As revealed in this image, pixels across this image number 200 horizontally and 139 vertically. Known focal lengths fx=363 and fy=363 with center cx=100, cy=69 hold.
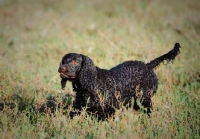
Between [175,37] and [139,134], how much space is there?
20.6ft

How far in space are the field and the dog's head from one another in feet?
1.24

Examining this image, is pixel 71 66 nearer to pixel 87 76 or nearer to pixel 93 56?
pixel 87 76

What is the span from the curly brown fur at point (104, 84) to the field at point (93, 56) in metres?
0.19

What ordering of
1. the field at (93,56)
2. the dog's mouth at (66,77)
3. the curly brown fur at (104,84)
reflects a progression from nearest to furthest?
1. the field at (93,56)
2. the dog's mouth at (66,77)
3. the curly brown fur at (104,84)

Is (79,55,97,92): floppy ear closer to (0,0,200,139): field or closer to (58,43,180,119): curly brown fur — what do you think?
(58,43,180,119): curly brown fur

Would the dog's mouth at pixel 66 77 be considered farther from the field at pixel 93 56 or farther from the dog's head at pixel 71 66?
the field at pixel 93 56

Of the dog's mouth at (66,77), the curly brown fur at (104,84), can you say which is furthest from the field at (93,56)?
the dog's mouth at (66,77)

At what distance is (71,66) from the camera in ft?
16.7

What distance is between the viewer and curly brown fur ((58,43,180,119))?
5156 millimetres

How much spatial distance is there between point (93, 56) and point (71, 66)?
3.48 m

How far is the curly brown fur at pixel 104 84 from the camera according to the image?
5.16 m

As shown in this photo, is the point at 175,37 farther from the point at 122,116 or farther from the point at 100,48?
the point at 122,116

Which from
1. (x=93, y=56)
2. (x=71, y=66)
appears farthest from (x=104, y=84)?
(x=93, y=56)

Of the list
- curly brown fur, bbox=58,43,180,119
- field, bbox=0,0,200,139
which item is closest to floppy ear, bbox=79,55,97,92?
curly brown fur, bbox=58,43,180,119
